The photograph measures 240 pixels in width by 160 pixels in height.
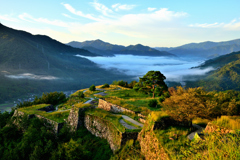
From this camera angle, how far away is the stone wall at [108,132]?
12492mm

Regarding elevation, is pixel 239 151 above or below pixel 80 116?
above

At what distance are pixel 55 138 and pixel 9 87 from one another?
227 m

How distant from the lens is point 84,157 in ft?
44.4

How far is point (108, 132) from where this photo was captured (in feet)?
49.1

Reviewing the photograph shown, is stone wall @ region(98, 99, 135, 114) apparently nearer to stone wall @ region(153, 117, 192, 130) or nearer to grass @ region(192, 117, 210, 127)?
stone wall @ region(153, 117, 192, 130)

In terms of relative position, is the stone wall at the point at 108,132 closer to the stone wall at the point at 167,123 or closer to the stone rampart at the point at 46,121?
the stone wall at the point at 167,123

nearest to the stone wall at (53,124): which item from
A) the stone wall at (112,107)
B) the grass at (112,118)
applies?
the grass at (112,118)

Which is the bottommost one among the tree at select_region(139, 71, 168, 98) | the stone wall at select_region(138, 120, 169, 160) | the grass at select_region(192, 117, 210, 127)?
the stone wall at select_region(138, 120, 169, 160)

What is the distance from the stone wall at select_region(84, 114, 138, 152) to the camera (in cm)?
1249

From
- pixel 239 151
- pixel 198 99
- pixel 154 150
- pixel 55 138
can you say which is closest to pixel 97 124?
pixel 55 138

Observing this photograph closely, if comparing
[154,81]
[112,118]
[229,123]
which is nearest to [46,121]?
[112,118]

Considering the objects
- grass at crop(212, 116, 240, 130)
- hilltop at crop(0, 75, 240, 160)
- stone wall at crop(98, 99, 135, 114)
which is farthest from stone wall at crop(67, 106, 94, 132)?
grass at crop(212, 116, 240, 130)

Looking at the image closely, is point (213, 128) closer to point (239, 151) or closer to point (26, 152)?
point (239, 151)

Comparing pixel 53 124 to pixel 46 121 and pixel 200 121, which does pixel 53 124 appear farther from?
pixel 200 121
